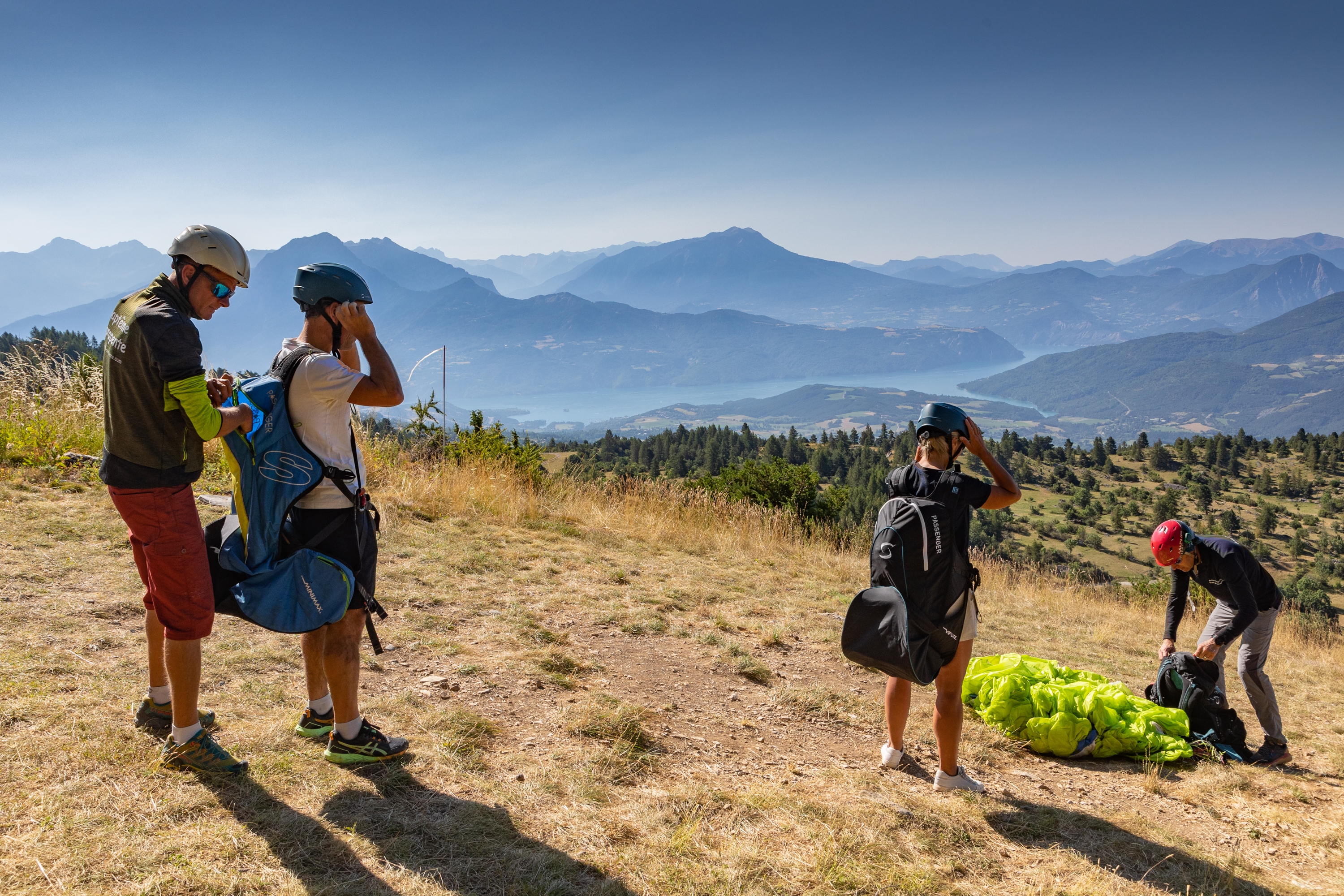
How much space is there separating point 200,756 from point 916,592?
323cm

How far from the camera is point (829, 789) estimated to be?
11.6 ft

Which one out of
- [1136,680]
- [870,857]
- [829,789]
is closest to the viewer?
[870,857]

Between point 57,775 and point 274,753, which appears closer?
point 57,775

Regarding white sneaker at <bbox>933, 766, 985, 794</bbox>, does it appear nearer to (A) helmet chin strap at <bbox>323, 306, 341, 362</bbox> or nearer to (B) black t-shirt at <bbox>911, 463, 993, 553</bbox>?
(B) black t-shirt at <bbox>911, 463, 993, 553</bbox>

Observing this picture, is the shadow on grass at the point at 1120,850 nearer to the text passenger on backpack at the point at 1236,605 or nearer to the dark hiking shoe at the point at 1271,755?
the dark hiking shoe at the point at 1271,755

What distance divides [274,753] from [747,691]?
2.95m

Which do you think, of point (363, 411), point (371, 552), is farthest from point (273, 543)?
point (363, 411)

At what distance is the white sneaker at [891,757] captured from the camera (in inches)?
154

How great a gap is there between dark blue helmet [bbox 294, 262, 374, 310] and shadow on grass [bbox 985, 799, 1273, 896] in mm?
3847

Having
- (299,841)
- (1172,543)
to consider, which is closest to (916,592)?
(1172,543)

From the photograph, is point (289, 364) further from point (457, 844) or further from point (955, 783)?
point (955, 783)

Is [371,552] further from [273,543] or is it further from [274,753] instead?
[274,753]

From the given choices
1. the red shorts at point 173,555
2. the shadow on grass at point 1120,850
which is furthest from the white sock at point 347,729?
the shadow on grass at point 1120,850

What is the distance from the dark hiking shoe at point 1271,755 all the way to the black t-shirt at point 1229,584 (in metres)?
0.75
